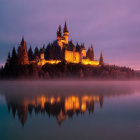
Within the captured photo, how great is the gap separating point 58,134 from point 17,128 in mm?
3010

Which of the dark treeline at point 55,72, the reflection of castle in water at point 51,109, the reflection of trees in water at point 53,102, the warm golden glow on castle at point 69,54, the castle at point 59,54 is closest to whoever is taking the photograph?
the reflection of castle in water at point 51,109

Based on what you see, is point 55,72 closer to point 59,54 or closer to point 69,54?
point 59,54

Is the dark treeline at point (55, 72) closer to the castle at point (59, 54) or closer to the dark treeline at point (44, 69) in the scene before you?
the dark treeline at point (44, 69)

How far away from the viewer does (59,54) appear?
11481 cm

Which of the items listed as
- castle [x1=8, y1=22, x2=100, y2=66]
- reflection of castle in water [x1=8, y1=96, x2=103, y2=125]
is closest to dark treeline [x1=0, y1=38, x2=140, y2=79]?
castle [x1=8, y1=22, x2=100, y2=66]

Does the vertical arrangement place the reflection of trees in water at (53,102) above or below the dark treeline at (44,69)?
below

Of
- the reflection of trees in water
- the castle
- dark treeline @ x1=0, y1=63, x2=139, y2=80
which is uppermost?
the castle

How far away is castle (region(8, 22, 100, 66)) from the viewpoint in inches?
3892

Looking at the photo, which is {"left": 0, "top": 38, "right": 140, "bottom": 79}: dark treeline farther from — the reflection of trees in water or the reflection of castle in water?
the reflection of castle in water

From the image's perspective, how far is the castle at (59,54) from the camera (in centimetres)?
9886

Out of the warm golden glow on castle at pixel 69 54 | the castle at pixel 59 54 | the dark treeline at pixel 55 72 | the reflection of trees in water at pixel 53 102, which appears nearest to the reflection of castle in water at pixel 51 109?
the reflection of trees in water at pixel 53 102

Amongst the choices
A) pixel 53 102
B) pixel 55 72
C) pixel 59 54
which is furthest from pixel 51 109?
pixel 59 54

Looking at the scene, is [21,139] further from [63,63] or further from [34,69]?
[63,63]

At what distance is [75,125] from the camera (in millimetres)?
12180
